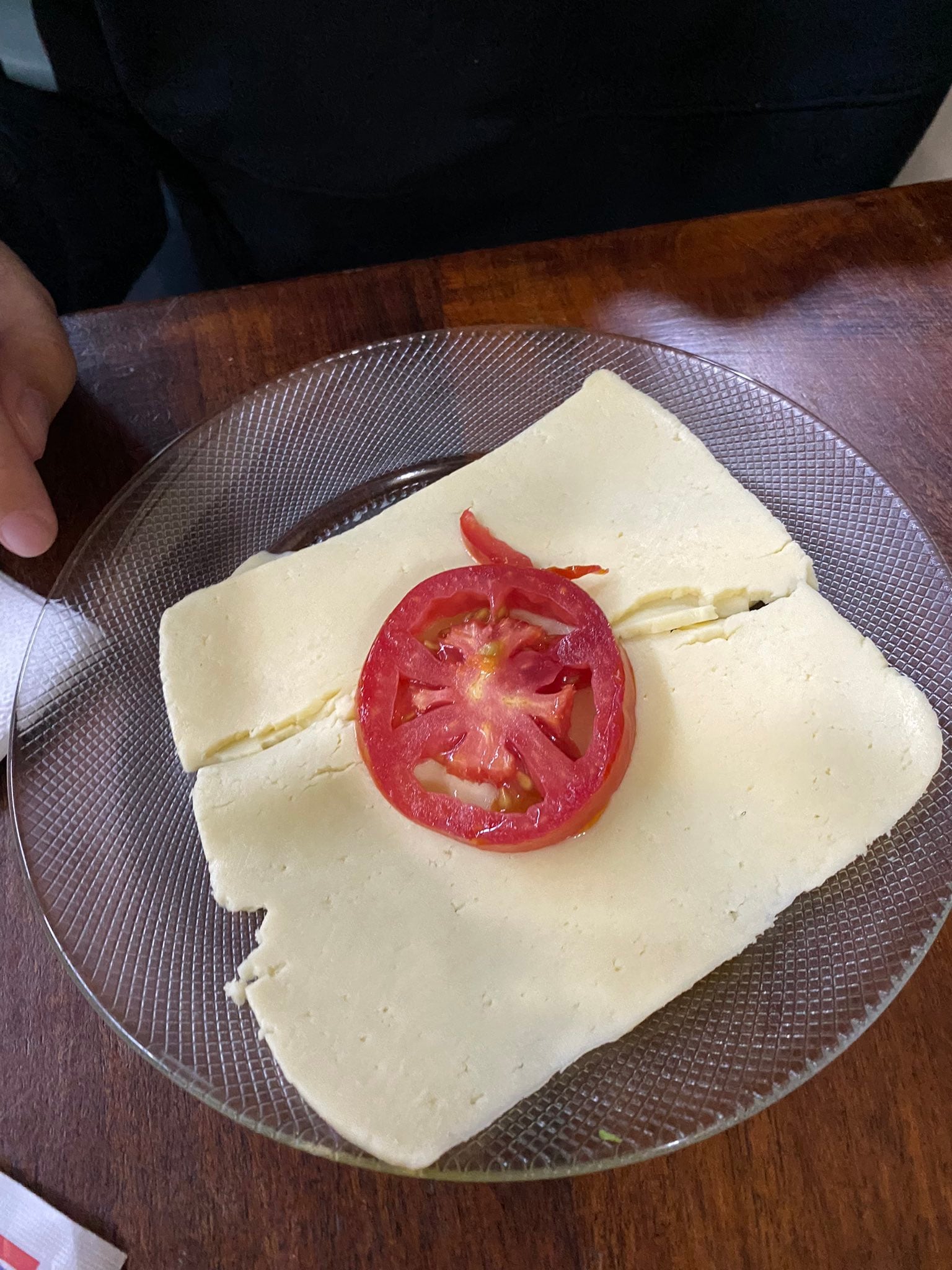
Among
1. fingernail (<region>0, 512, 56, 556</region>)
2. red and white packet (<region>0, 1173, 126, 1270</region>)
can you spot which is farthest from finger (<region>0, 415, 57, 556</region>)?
red and white packet (<region>0, 1173, 126, 1270</region>)

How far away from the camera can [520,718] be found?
1141 mm

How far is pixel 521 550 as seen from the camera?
131cm

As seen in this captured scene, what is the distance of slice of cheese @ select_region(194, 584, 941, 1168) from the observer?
99cm

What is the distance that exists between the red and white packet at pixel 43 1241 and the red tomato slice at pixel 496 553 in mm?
990

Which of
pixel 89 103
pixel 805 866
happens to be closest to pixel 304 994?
pixel 805 866

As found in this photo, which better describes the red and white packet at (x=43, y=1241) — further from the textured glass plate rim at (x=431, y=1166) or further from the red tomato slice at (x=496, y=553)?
the red tomato slice at (x=496, y=553)

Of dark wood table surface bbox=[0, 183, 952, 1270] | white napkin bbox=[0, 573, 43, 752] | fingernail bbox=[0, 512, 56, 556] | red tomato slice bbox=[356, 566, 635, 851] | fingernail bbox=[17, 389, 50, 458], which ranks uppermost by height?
fingernail bbox=[17, 389, 50, 458]

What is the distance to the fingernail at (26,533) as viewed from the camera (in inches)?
53.6

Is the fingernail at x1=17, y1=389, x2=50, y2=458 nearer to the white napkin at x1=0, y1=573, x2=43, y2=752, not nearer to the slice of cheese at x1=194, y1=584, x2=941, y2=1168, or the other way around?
the white napkin at x1=0, y1=573, x2=43, y2=752

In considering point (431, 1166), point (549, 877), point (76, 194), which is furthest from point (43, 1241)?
point (76, 194)

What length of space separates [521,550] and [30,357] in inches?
37.5

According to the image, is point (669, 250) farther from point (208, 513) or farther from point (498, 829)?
point (498, 829)

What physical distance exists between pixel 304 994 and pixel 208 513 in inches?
32.0

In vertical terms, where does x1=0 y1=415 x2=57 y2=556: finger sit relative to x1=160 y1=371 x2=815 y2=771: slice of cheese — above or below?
above
